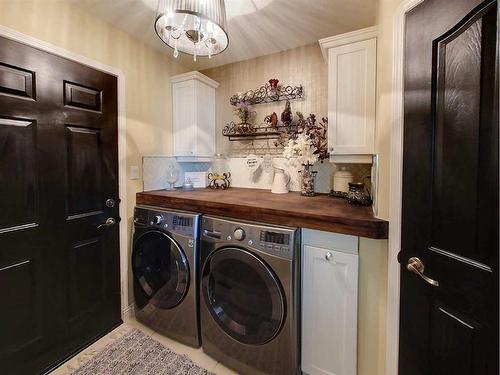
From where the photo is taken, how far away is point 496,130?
2.18 feet

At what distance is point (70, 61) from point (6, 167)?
81 cm

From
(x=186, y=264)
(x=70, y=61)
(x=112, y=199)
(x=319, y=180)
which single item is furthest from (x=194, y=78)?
(x=186, y=264)

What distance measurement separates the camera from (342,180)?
1.86 metres

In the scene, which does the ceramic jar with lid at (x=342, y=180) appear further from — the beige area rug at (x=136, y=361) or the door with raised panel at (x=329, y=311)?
the beige area rug at (x=136, y=361)

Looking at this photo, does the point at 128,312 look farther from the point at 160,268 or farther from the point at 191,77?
the point at 191,77

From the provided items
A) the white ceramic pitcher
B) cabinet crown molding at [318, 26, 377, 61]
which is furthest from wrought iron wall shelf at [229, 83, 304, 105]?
the white ceramic pitcher

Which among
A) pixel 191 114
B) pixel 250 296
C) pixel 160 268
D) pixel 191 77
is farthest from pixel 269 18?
pixel 160 268

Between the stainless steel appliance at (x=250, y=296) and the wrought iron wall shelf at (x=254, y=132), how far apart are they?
3.82 ft

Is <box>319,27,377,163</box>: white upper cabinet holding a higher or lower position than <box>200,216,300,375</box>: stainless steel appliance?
higher

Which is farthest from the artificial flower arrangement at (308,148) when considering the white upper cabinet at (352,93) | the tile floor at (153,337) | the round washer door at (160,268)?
the tile floor at (153,337)

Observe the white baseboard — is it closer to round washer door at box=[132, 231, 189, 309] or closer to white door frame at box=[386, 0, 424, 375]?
round washer door at box=[132, 231, 189, 309]

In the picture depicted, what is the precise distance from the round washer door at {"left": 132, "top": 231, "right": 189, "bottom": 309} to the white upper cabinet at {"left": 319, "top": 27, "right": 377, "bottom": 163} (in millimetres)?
1396

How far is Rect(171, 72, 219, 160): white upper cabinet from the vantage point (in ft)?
7.49

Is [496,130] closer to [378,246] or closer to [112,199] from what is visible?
[378,246]
